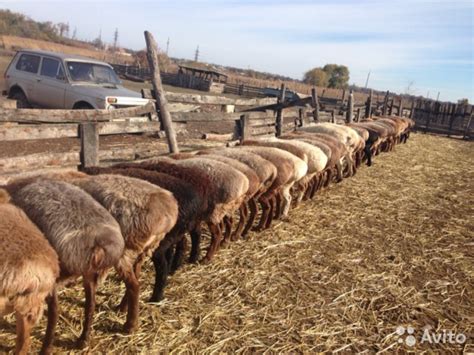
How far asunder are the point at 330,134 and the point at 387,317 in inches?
243

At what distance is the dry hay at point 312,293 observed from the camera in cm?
331

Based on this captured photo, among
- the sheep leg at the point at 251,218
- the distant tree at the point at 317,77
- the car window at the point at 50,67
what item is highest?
the distant tree at the point at 317,77

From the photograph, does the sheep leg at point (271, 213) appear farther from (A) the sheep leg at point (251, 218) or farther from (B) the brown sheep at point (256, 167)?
(A) the sheep leg at point (251, 218)

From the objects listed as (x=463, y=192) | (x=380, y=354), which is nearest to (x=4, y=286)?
(x=380, y=354)

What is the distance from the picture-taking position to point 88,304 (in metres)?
2.93

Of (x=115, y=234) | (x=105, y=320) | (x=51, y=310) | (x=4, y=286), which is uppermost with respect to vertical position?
(x=115, y=234)

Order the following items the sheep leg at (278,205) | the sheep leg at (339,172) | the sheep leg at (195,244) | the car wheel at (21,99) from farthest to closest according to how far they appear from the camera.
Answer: the car wheel at (21,99)
the sheep leg at (339,172)
the sheep leg at (278,205)
the sheep leg at (195,244)

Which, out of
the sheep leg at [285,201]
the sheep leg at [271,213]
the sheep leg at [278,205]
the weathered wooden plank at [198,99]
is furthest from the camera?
the weathered wooden plank at [198,99]

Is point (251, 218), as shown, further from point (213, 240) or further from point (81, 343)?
point (81, 343)

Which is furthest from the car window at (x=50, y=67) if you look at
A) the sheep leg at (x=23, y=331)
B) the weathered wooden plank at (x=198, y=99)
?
the sheep leg at (x=23, y=331)

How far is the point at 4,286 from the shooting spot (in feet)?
7.51

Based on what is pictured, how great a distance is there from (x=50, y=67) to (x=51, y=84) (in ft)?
1.66

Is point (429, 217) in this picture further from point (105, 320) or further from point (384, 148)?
point (384, 148)

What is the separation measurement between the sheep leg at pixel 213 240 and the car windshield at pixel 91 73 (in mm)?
7566
